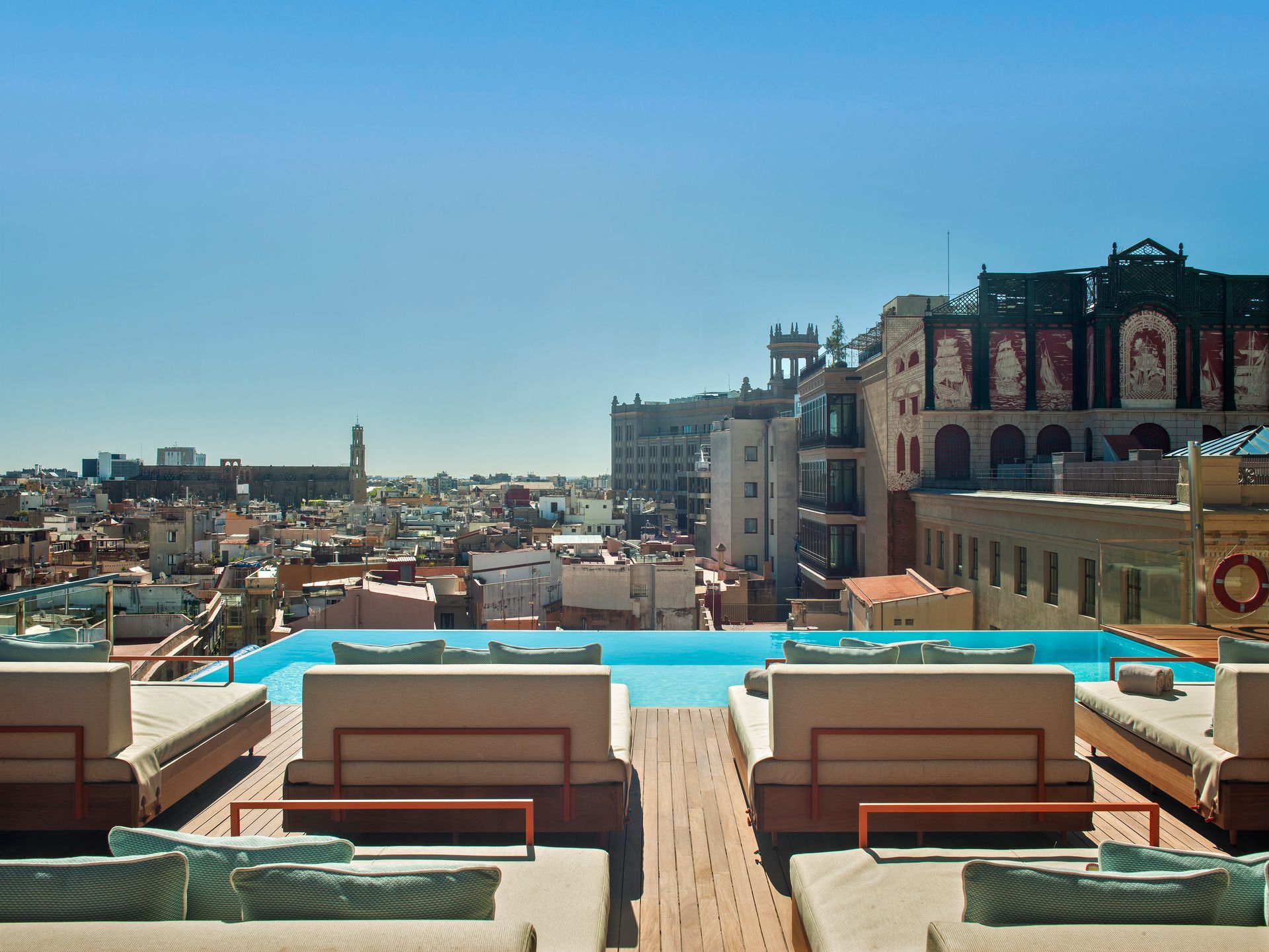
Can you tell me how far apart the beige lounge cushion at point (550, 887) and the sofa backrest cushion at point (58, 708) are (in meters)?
2.21

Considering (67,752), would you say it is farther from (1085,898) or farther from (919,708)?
(1085,898)

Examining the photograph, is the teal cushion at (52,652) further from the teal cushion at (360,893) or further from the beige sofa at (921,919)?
the beige sofa at (921,919)

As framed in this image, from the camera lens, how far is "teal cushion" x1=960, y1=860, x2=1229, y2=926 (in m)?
2.20

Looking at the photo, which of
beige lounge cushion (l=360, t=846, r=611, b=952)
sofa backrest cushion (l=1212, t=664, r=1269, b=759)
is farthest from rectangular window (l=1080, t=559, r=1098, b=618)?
beige lounge cushion (l=360, t=846, r=611, b=952)

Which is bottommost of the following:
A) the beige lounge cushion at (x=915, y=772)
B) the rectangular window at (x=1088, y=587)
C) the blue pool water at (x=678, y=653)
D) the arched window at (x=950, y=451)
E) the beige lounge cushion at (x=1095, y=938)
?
the rectangular window at (x=1088, y=587)

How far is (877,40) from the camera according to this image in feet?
41.9

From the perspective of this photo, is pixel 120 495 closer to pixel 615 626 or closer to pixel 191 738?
pixel 615 626

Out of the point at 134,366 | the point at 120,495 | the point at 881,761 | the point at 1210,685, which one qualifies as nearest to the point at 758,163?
the point at 1210,685

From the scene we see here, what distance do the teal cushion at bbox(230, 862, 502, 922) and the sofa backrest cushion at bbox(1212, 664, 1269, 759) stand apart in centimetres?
428

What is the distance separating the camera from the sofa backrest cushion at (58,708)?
4.39 m

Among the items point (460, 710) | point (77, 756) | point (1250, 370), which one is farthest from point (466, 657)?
point (1250, 370)

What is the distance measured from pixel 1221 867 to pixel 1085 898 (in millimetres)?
480

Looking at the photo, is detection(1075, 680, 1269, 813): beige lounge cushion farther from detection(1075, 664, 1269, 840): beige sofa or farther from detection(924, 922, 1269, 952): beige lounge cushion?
detection(924, 922, 1269, 952): beige lounge cushion

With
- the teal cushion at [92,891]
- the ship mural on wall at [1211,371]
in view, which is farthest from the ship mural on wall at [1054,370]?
the teal cushion at [92,891]
